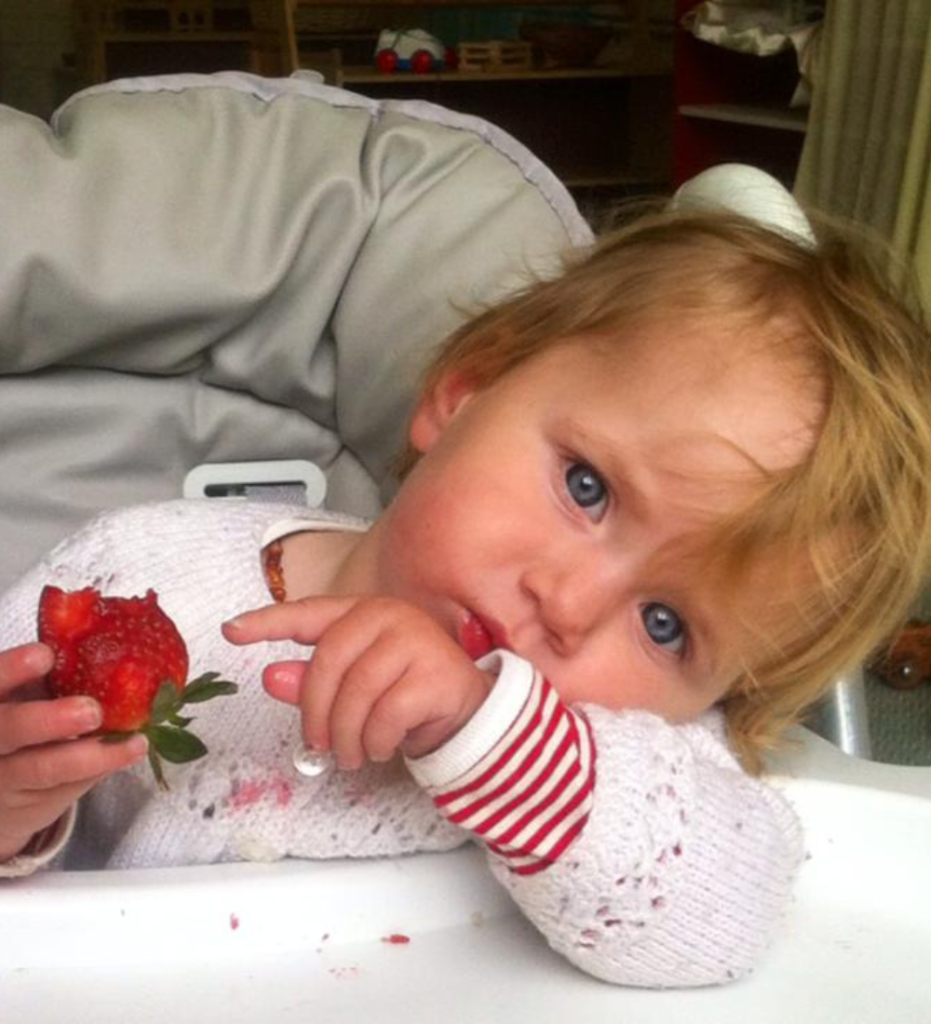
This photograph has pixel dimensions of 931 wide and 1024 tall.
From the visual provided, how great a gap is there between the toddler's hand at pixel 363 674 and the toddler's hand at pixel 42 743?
0.06 meters

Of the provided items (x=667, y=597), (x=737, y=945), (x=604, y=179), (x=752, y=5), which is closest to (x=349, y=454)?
(x=667, y=597)

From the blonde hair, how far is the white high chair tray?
13cm

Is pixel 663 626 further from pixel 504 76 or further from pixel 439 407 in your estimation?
pixel 504 76

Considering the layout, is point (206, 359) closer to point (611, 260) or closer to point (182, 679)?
point (611, 260)

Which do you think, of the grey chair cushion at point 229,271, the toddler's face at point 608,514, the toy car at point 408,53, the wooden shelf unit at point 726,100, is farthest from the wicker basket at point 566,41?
the toddler's face at point 608,514

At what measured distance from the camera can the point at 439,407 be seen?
0.82 m

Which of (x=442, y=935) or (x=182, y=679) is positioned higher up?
(x=182, y=679)

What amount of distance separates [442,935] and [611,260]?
0.39 metres

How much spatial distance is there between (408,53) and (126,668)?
11.0 feet

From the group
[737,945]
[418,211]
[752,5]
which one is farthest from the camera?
[752,5]

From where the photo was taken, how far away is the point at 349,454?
0.99 meters

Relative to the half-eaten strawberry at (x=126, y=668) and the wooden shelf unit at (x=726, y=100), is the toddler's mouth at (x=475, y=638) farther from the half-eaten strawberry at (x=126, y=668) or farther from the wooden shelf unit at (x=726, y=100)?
the wooden shelf unit at (x=726, y=100)

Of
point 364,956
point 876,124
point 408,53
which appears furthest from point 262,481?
point 408,53

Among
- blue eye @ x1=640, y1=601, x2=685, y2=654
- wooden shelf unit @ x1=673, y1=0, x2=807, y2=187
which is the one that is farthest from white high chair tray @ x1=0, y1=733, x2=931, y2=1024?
wooden shelf unit @ x1=673, y1=0, x2=807, y2=187
